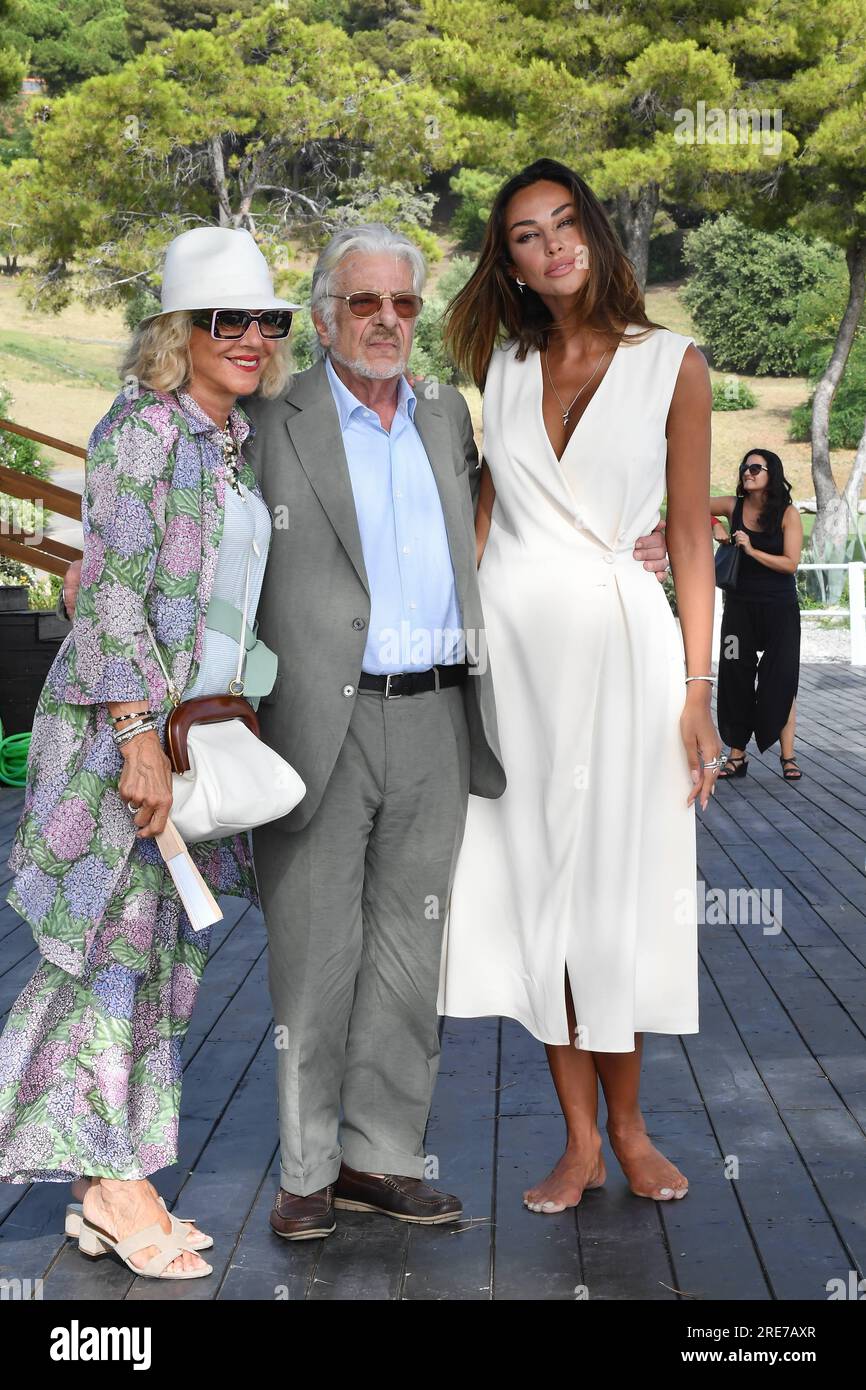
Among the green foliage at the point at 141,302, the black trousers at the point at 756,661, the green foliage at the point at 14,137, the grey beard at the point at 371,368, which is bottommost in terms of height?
the black trousers at the point at 756,661

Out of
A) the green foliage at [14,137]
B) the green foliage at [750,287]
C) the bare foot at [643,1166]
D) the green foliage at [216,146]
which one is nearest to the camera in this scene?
the bare foot at [643,1166]

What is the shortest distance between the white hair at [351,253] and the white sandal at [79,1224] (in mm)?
1853

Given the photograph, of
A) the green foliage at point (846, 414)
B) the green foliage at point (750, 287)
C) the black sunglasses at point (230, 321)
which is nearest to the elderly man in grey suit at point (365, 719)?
the black sunglasses at point (230, 321)

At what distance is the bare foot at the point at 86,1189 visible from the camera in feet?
10.7

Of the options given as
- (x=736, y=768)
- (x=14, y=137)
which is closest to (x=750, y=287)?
(x=14, y=137)

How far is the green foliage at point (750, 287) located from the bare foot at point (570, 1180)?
41.8 meters

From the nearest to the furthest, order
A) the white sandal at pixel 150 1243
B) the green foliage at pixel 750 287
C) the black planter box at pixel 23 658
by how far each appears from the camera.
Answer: the white sandal at pixel 150 1243, the black planter box at pixel 23 658, the green foliage at pixel 750 287

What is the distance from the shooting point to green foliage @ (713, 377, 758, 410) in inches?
1577

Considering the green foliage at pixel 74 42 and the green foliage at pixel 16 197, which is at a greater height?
the green foliage at pixel 74 42

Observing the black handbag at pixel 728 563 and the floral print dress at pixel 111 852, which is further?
the black handbag at pixel 728 563

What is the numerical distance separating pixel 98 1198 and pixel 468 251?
49.2m

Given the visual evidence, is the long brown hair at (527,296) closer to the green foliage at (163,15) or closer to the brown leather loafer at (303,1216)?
the brown leather loafer at (303,1216)
